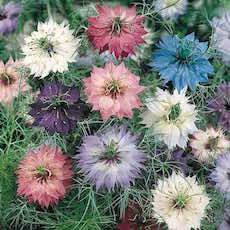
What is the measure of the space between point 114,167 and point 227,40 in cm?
38

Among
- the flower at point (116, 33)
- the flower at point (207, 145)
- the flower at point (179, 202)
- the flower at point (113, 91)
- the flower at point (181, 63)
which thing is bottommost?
the flower at point (207, 145)

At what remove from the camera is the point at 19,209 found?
110 centimetres

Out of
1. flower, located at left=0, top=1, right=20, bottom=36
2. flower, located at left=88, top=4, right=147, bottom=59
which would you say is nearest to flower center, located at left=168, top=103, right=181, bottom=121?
flower, located at left=88, top=4, right=147, bottom=59

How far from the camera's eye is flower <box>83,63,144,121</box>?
0.98 meters

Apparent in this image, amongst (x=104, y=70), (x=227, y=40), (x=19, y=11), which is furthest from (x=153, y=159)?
(x=19, y=11)

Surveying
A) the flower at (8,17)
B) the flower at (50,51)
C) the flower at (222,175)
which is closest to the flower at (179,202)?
the flower at (222,175)

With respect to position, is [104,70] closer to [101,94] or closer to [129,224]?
[101,94]

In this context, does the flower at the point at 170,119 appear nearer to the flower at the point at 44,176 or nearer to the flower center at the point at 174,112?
the flower center at the point at 174,112

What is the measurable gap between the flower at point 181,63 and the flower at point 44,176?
237 millimetres

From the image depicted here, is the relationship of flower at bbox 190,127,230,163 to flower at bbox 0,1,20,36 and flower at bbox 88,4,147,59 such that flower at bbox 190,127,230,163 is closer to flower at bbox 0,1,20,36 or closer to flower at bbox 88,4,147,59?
flower at bbox 88,4,147,59

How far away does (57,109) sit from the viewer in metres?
1.04

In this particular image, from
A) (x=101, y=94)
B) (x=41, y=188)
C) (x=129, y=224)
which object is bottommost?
(x=129, y=224)

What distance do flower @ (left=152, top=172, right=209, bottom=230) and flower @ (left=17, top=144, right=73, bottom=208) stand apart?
16cm

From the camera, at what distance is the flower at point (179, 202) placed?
3.26ft
